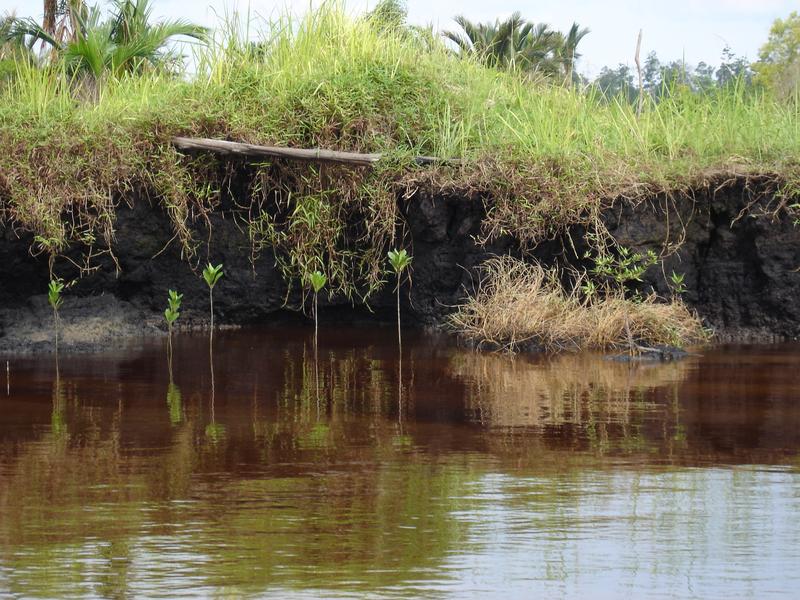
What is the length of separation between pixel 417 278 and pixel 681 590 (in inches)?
306

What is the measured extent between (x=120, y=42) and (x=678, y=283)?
35.6 ft

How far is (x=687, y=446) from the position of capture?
597 cm

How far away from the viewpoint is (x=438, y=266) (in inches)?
443

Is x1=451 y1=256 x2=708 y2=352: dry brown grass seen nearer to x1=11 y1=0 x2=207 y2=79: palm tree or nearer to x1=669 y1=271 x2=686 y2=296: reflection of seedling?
x1=669 y1=271 x2=686 y2=296: reflection of seedling

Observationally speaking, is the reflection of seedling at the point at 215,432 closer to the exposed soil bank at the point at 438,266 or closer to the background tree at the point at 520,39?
the exposed soil bank at the point at 438,266

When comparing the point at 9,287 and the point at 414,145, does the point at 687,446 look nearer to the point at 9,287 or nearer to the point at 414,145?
the point at 414,145

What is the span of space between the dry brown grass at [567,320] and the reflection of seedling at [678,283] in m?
0.22

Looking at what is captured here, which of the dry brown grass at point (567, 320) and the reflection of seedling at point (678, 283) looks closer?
the dry brown grass at point (567, 320)

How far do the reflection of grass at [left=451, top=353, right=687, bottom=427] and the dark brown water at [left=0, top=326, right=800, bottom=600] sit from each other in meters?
0.04

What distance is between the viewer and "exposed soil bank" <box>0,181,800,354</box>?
1070 cm

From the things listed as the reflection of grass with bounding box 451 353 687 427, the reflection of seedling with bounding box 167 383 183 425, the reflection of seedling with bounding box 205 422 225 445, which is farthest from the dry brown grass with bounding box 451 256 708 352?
the reflection of seedling with bounding box 205 422 225 445

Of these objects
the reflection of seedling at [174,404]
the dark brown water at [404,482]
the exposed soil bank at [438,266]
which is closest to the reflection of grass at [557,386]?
the dark brown water at [404,482]

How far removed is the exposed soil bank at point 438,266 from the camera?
10.7 metres

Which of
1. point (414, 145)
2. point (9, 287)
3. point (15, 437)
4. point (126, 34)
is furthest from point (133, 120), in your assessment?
point (126, 34)
